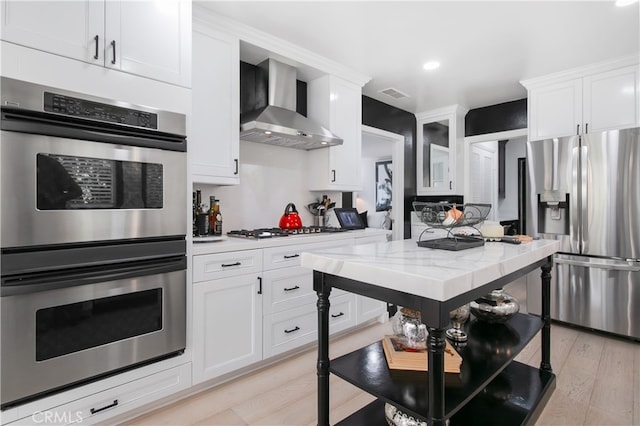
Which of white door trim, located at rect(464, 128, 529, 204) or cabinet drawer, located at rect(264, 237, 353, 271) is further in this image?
white door trim, located at rect(464, 128, 529, 204)

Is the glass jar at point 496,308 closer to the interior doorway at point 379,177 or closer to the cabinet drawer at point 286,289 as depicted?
the cabinet drawer at point 286,289

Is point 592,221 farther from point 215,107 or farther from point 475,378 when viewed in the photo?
point 215,107

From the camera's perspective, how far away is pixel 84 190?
1570 millimetres

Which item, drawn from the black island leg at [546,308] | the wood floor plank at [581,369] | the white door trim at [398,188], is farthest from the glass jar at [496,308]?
the white door trim at [398,188]

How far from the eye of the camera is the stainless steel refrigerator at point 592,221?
2.85 meters

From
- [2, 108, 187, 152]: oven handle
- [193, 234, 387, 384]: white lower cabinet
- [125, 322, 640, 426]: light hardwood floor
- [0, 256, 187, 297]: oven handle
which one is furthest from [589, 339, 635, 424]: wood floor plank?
[2, 108, 187, 152]: oven handle

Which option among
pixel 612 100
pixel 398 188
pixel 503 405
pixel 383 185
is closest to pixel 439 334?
pixel 503 405

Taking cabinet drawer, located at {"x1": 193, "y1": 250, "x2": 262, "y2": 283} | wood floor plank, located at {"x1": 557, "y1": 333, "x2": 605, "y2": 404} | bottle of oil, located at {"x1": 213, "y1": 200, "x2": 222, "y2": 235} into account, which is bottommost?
wood floor plank, located at {"x1": 557, "y1": 333, "x2": 605, "y2": 404}

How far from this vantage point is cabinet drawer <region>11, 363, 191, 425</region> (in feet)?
5.03

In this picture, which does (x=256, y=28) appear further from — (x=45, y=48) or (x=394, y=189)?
(x=394, y=189)

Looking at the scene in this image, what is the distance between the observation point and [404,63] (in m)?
3.13

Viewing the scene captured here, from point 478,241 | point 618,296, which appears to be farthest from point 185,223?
point 618,296

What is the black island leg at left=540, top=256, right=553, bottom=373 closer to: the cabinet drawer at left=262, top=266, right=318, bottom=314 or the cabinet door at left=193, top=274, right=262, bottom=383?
the cabinet drawer at left=262, top=266, right=318, bottom=314
